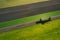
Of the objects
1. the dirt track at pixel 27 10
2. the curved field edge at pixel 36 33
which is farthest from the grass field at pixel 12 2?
the curved field edge at pixel 36 33

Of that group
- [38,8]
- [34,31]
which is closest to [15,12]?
[38,8]

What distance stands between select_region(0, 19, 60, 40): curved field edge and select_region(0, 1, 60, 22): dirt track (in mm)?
3064

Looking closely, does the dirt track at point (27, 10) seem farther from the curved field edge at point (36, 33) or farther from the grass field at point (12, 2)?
the curved field edge at point (36, 33)

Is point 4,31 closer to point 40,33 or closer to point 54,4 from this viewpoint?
point 40,33

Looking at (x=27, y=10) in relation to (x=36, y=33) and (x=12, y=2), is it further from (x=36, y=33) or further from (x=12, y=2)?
(x=36, y=33)

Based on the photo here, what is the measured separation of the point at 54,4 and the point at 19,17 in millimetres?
5012

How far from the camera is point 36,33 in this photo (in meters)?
10.1

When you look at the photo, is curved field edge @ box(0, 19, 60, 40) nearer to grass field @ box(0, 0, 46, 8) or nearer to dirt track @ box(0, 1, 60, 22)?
dirt track @ box(0, 1, 60, 22)

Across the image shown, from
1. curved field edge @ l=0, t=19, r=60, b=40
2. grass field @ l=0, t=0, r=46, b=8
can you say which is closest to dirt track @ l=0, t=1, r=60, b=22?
grass field @ l=0, t=0, r=46, b=8

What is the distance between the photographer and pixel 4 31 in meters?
10.4

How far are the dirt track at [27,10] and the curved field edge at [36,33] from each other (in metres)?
3.06

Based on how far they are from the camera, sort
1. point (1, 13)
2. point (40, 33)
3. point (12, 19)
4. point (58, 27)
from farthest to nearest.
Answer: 1. point (1, 13)
2. point (12, 19)
3. point (58, 27)
4. point (40, 33)

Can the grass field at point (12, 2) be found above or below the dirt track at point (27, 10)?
above

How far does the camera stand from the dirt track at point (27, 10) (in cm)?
1381
